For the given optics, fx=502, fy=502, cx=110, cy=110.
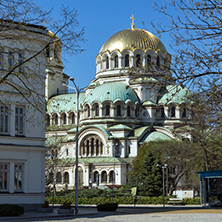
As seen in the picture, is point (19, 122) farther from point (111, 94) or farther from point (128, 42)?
point (128, 42)

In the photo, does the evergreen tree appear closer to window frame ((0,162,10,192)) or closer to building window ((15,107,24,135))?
building window ((15,107,24,135))

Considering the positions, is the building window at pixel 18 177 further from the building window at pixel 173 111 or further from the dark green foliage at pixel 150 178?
the building window at pixel 173 111

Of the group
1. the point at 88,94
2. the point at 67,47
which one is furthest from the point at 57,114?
the point at 67,47

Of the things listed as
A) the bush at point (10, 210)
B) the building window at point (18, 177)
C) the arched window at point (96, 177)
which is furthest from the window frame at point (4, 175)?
the arched window at point (96, 177)

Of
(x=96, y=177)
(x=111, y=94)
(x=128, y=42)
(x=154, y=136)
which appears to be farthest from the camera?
(x=128, y=42)

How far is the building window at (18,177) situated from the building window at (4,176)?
2.12 feet

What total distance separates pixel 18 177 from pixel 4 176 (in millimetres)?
1034

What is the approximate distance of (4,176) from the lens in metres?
28.8

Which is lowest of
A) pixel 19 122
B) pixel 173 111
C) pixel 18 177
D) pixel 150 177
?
pixel 150 177

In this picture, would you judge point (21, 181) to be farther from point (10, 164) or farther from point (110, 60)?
point (110, 60)

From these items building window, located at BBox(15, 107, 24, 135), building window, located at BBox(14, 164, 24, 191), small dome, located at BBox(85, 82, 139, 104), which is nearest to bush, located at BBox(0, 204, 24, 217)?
building window, located at BBox(14, 164, 24, 191)

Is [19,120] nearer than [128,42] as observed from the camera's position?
Yes

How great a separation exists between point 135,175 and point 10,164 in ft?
129

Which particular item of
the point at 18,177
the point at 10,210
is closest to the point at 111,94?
the point at 18,177
